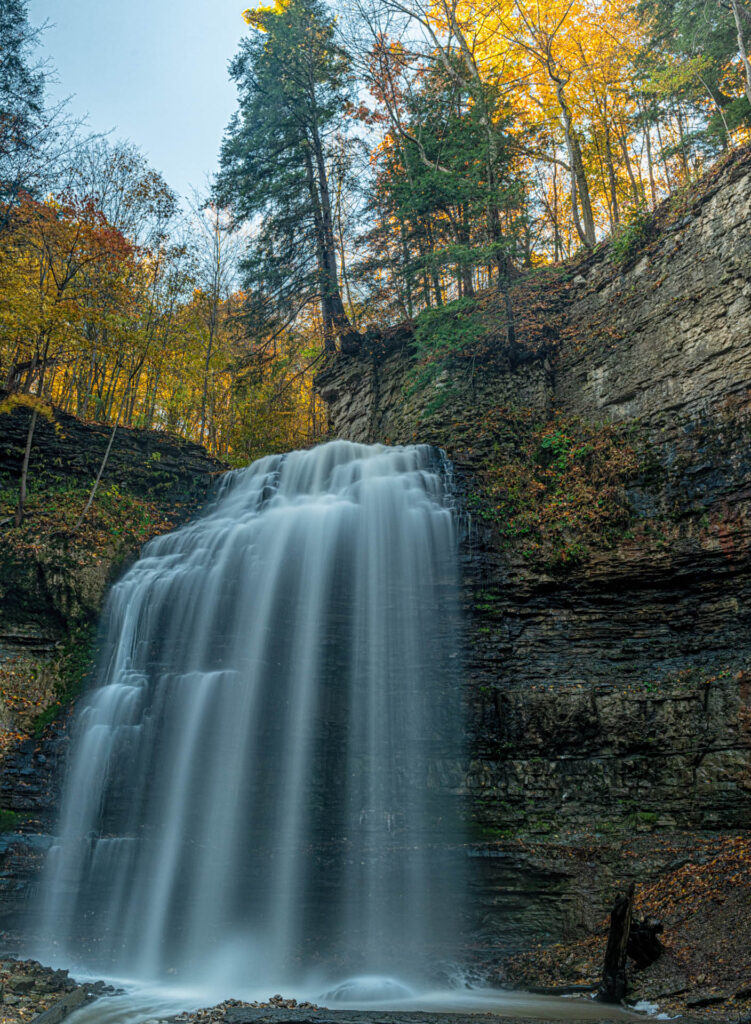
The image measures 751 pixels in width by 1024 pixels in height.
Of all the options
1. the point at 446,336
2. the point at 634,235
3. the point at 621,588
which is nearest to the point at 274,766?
the point at 621,588

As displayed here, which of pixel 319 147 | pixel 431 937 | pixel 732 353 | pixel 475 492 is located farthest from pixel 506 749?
pixel 319 147

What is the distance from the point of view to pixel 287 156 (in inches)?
812

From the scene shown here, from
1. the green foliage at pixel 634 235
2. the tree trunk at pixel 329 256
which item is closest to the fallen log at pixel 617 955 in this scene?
the green foliage at pixel 634 235

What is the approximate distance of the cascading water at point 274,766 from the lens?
7438 mm

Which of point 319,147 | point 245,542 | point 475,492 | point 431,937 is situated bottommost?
point 431,937

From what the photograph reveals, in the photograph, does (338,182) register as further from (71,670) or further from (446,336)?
(71,670)

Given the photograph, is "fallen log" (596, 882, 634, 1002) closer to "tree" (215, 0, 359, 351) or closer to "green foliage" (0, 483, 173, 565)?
"green foliage" (0, 483, 173, 565)

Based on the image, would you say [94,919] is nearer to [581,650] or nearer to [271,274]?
[581,650]

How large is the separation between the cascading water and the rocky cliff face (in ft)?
2.46

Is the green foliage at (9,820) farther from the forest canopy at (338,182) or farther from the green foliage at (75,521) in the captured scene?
the forest canopy at (338,182)

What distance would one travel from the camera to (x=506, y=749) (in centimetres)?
857

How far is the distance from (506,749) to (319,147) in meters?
19.6

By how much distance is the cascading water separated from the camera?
744 centimetres

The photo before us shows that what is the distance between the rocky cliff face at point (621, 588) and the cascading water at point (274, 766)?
29.6 inches
